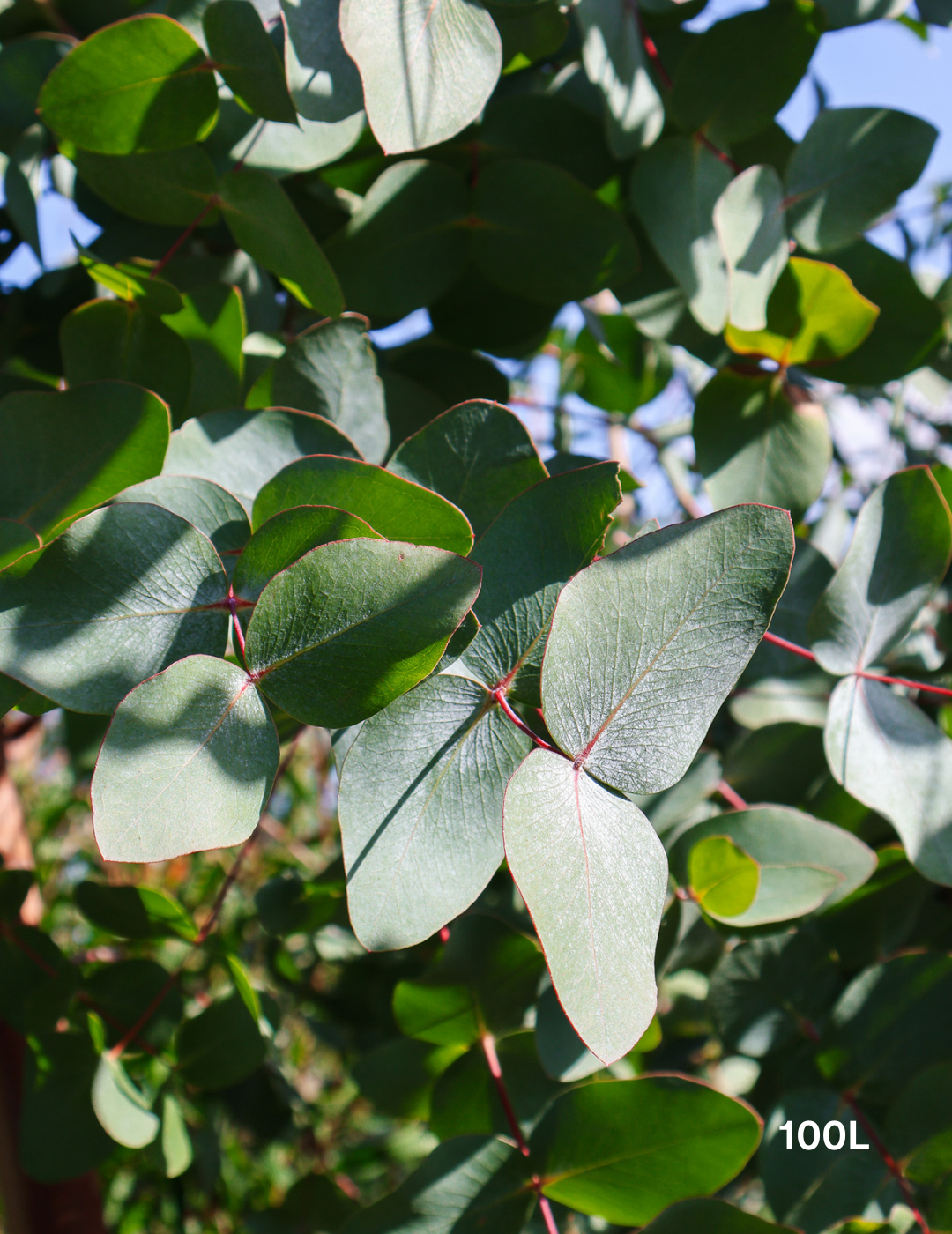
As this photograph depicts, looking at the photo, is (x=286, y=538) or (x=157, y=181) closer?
(x=286, y=538)

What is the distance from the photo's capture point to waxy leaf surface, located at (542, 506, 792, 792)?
0.25 meters

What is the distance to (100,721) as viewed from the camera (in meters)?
0.54

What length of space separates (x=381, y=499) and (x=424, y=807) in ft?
0.30

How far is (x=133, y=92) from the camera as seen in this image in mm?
334

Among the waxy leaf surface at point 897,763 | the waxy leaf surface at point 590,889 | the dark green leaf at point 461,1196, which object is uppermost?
the waxy leaf surface at point 590,889

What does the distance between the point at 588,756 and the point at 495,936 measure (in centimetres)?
17

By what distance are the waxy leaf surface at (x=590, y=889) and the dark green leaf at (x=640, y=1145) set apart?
0.13 metres

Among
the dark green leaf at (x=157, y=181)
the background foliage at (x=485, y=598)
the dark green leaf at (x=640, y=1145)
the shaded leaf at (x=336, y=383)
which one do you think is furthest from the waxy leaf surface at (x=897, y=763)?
the dark green leaf at (x=157, y=181)

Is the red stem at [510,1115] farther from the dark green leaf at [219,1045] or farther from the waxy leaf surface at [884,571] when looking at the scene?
the waxy leaf surface at [884,571]

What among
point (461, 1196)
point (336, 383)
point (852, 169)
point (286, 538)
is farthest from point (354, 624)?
point (852, 169)

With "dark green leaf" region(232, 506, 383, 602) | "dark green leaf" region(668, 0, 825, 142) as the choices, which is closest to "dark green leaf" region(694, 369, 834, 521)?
"dark green leaf" region(668, 0, 825, 142)

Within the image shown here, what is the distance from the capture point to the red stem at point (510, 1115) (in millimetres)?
356

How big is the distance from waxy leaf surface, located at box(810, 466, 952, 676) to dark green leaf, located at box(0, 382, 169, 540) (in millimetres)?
273

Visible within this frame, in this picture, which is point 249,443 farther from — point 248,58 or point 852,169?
point 852,169
